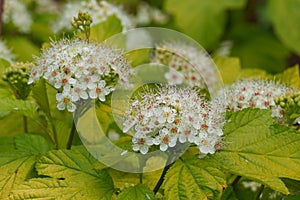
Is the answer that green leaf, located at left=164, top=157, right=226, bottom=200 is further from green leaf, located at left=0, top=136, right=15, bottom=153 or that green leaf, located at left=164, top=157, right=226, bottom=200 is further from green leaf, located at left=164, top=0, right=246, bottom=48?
green leaf, located at left=164, top=0, right=246, bottom=48

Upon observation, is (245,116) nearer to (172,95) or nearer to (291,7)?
(172,95)

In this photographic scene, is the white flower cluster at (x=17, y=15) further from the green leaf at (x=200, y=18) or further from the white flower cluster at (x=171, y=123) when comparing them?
the white flower cluster at (x=171, y=123)

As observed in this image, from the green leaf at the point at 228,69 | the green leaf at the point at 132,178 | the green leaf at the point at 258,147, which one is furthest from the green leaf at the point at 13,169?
the green leaf at the point at 228,69

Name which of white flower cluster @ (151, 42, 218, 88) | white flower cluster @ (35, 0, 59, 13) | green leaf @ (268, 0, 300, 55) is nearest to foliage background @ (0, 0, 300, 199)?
green leaf @ (268, 0, 300, 55)

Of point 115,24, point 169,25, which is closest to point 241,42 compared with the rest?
point 169,25

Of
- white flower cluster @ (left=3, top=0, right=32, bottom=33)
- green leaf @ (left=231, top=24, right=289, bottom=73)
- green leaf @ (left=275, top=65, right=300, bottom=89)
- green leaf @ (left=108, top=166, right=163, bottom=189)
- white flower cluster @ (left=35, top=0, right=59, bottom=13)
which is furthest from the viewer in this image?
green leaf @ (left=231, top=24, right=289, bottom=73)

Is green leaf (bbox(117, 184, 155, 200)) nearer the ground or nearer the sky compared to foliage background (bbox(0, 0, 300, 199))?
nearer the ground

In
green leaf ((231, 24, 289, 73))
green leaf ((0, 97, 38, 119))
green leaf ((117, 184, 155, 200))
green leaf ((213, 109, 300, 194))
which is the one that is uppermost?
green leaf ((231, 24, 289, 73))
